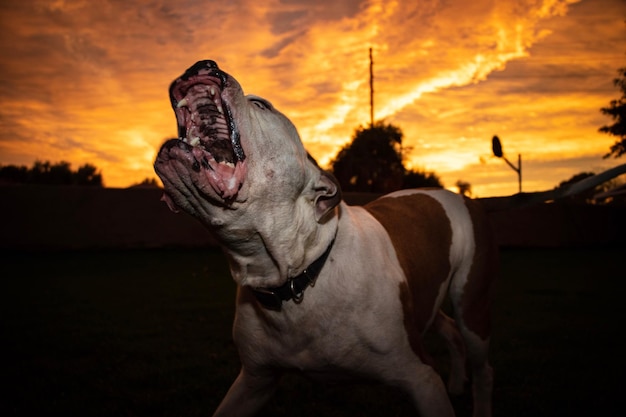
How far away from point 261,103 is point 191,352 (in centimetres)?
316

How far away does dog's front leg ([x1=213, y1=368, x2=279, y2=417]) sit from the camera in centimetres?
255

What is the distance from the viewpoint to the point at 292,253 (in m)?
2.08

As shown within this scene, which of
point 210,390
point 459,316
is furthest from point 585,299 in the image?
point 210,390

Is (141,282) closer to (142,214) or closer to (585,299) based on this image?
(142,214)

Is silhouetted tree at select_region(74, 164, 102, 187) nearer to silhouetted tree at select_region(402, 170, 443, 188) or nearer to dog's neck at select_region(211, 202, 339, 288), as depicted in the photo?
silhouetted tree at select_region(402, 170, 443, 188)

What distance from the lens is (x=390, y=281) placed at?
2.41 m

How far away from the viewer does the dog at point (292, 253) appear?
1.81 meters

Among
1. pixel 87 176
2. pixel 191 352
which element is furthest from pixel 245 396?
pixel 87 176

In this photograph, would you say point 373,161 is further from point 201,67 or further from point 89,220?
point 201,67

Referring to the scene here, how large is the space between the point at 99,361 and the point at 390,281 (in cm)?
300

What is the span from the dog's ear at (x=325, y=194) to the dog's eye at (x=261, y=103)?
0.37 meters

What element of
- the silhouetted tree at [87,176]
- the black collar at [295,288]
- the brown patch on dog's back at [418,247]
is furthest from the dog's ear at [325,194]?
the silhouetted tree at [87,176]

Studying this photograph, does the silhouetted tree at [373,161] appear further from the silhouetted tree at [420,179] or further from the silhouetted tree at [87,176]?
the silhouetted tree at [87,176]

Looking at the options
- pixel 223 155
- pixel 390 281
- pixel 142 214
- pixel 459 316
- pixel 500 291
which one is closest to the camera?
pixel 223 155
